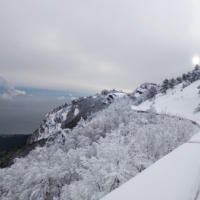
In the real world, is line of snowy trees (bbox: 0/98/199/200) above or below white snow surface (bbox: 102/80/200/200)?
below

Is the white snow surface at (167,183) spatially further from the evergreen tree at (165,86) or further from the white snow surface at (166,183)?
the evergreen tree at (165,86)

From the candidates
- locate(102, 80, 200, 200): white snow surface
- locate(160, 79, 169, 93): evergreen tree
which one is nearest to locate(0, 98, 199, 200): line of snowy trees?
locate(102, 80, 200, 200): white snow surface

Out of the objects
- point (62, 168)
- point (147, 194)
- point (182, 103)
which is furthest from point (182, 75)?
point (147, 194)

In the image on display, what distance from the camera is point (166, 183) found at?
147 centimetres

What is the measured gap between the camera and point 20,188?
782 cm

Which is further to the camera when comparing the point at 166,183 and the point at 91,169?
the point at 91,169

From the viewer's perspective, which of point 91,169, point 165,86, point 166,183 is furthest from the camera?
point 165,86

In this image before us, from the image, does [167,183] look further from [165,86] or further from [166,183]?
[165,86]

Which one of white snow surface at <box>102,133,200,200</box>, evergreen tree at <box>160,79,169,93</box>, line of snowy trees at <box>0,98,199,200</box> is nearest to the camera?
white snow surface at <box>102,133,200,200</box>

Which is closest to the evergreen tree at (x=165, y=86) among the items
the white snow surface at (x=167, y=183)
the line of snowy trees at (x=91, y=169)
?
the line of snowy trees at (x=91, y=169)

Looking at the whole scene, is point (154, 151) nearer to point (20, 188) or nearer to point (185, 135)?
point (185, 135)

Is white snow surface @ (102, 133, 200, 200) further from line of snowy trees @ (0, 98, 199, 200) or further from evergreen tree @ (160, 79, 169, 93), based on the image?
evergreen tree @ (160, 79, 169, 93)

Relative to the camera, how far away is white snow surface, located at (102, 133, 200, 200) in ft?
4.23

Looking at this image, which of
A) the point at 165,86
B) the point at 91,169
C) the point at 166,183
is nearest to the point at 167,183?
the point at 166,183
